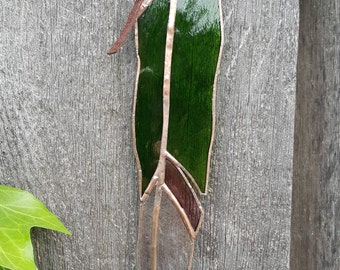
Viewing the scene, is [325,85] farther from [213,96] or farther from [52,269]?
[52,269]

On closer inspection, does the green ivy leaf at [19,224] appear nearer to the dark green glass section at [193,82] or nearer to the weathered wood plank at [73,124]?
the weathered wood plank at [73,124]

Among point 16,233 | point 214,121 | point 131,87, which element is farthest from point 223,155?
point 16,233

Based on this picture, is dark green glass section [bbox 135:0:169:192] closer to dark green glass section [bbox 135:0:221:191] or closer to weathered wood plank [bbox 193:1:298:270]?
dark green glass section [bbox 135:0:221:191]

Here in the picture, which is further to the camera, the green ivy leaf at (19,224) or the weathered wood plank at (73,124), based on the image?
the weathered wood plank at (73,124)

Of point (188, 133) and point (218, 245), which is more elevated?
point (188, 133)

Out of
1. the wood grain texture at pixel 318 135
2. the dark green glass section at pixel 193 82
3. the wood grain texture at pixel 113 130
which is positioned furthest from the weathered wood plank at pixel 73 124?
the wood grain texture at pixel 318 135

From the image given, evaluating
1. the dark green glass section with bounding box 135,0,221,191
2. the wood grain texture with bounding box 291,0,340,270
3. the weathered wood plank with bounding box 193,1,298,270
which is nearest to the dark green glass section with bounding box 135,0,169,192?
the dark green glass section with bounding box 135,0,221,191

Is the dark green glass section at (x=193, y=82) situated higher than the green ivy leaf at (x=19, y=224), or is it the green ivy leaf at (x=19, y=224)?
the dark green glass section at (x=193, y=82)
